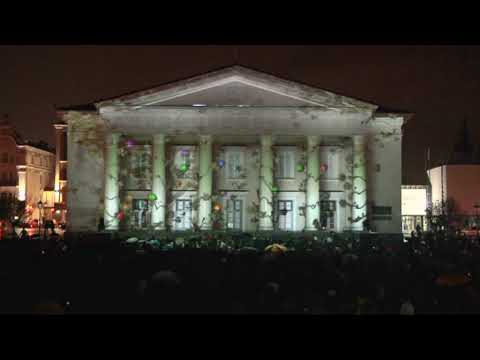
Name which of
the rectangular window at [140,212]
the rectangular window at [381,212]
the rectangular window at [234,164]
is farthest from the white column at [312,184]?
the rectangular window at [140,212]

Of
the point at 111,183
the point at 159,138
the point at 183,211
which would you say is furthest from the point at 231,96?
the point at 111,183

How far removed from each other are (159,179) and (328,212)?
11359 mm

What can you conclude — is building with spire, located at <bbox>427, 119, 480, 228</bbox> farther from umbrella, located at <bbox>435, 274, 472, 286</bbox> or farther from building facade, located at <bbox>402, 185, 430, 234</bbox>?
umbrella, located at <bbox>435, 274, 472, 286</bbox>

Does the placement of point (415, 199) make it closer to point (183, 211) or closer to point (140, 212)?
point (183, 211)

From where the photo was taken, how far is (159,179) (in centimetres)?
4125

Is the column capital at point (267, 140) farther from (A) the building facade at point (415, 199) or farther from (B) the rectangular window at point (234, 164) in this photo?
(A) the building facade at point (415, 199)

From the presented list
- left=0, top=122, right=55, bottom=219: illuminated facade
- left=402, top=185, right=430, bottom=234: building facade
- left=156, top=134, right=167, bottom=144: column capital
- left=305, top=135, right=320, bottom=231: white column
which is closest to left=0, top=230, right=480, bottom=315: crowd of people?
left=305, top=135, right=320, bottom=231: white column

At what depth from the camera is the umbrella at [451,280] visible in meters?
13.5

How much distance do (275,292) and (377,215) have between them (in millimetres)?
→ 30562

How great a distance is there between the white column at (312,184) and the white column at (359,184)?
2408 millimetres

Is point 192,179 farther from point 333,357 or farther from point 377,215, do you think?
point 333,357

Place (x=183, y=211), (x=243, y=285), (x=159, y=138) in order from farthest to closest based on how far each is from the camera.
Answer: (x=183, y=211) → (x=159, y=138) → (x=243, y=285)

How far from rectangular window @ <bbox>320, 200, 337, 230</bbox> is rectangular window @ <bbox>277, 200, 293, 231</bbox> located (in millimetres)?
2047

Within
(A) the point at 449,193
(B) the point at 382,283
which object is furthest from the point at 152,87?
(A) the point at 449,193
